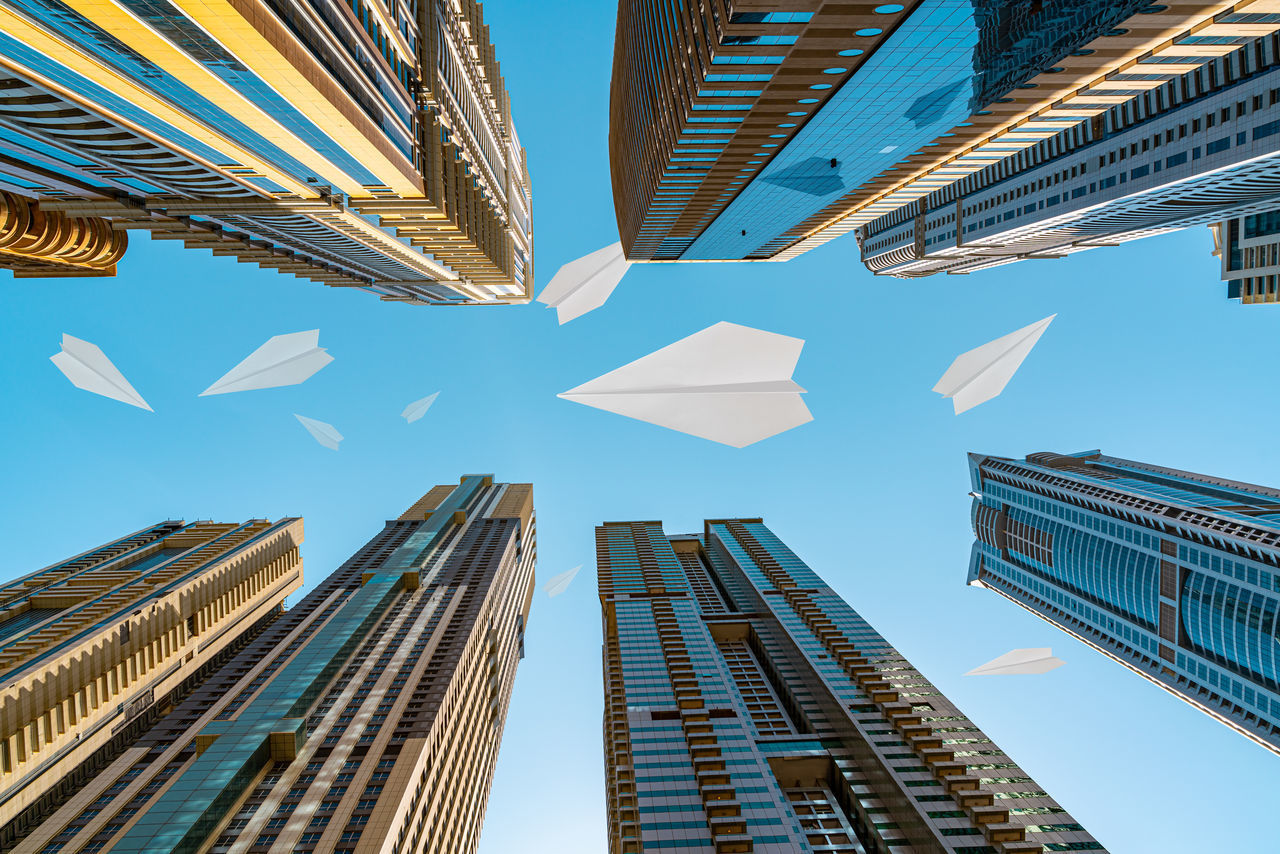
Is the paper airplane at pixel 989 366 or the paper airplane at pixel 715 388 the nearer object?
Answer: the paper airplane at pixel 715 388

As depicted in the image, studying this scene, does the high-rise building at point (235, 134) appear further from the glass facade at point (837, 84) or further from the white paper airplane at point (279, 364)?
the glass facade at point (837, 84)

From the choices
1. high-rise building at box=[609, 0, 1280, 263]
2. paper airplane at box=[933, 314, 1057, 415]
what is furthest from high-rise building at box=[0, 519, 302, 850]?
paper airplane at box=[933, 314, 1057, 415]

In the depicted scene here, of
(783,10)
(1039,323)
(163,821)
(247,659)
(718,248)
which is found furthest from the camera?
(718,248)

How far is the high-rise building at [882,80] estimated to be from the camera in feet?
109

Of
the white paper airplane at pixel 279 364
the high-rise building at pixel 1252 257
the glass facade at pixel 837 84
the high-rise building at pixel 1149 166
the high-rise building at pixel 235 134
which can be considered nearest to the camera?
the high-rise building at pixel 235 134

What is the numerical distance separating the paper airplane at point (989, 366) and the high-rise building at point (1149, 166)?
18.4 meters

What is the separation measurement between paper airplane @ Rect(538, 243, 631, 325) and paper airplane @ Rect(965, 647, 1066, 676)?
41.0 meters

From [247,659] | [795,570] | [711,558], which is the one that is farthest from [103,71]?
[711,558]

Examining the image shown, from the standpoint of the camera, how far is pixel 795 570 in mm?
124375

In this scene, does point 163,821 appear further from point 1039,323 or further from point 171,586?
point 1039,323

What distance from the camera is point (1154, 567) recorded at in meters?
108

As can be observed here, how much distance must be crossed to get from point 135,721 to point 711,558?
12212cm

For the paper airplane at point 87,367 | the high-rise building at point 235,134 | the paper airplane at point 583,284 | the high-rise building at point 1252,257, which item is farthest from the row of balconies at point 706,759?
the high-rise building at point 1252,257

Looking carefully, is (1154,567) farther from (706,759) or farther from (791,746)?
(706,759)
